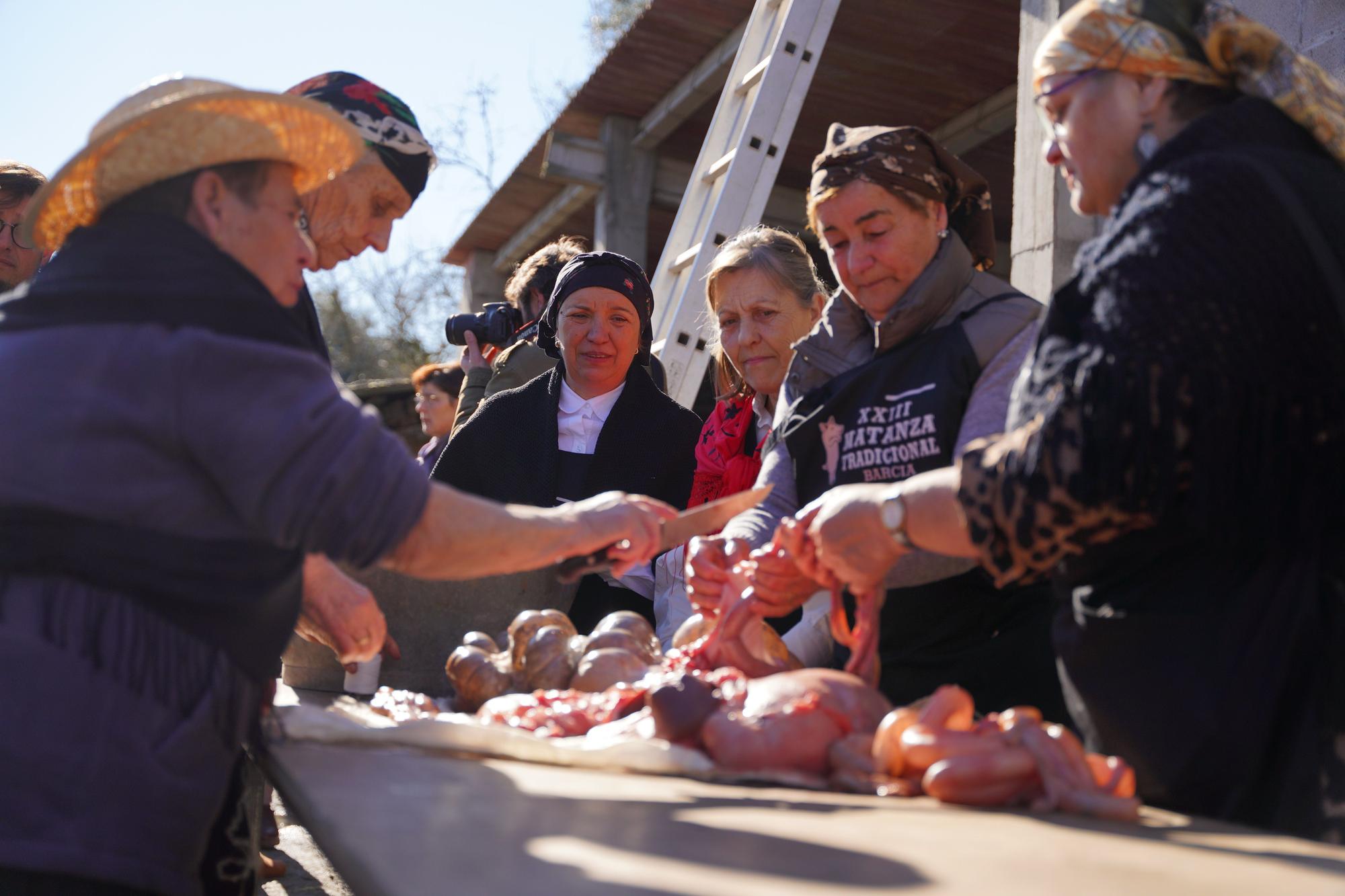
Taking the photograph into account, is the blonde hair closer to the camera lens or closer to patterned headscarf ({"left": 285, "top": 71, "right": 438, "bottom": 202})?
patterned headscarf ({"left": 285, "top": 71, "right": 438, "bottom": 202})

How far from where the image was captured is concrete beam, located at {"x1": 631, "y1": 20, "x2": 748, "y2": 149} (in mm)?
6703

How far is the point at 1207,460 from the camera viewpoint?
1468 mm

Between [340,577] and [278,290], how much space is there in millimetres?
755

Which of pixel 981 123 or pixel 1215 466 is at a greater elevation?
pixel 981 123

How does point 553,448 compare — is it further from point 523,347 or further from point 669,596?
point 523,347

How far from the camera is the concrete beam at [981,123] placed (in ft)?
21.9

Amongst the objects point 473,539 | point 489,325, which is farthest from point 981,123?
point 473,539

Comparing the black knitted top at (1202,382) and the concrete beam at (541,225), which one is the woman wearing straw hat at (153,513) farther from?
the concrete beam at (541,225)

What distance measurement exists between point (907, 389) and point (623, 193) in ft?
19.3

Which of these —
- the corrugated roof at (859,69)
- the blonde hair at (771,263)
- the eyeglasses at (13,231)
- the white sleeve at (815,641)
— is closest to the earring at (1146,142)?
Answer: the white sleeve at (815,641)

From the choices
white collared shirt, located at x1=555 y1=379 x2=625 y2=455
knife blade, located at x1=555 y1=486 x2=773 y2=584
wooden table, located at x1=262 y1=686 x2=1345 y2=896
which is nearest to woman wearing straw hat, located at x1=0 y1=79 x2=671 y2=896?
wooden table, located at x1=262 y1=686 x2=1345 y2=896

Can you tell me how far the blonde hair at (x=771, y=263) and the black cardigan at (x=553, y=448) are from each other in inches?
10.9

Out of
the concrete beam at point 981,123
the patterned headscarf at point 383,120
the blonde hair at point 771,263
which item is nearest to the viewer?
the patterned headscarf at point 383,120

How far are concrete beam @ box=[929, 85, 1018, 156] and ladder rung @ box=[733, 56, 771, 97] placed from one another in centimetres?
156
